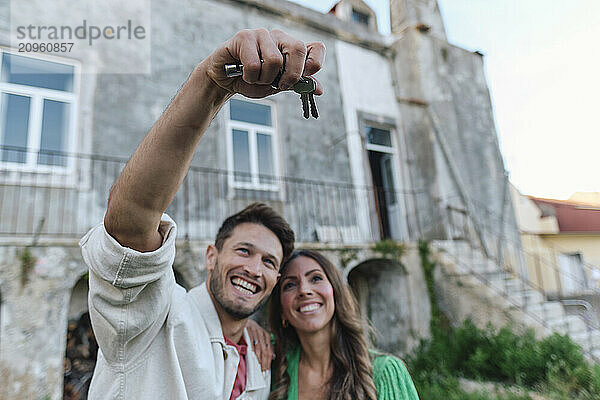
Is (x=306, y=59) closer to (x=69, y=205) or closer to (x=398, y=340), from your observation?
(x=69, y=205)

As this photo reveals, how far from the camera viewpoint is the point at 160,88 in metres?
7.45

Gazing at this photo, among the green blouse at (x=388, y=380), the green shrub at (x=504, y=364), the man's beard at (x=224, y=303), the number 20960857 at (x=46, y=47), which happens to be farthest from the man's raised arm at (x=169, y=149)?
the number 20960857 at (x=46, y=47)

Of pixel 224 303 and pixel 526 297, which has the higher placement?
A: pixel 224 303

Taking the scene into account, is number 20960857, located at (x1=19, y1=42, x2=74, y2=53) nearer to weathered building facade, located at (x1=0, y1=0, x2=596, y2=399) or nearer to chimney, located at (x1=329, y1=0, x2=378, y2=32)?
weathered building facade, located at (x1=0, y1=0, x2=596, y2=399)

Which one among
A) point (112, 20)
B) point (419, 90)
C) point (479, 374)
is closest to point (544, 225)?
point (419, 90)

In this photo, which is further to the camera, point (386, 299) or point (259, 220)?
point (386, 299)

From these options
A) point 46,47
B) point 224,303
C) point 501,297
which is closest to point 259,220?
point 224,303

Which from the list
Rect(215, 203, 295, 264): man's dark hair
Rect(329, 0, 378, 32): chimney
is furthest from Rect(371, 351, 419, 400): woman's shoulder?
Rect(329, 0, 378, 32): chimney

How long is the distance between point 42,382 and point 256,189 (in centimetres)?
456

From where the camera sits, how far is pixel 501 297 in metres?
7.63

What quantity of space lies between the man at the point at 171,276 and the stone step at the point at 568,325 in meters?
6.99

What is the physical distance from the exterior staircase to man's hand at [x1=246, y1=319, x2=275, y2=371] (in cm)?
600

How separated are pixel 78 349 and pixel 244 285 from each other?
522 cm

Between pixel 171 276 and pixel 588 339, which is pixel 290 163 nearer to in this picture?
pixel 588 339
